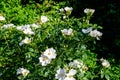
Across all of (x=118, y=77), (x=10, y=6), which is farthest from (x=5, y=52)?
(x=10, y=6)

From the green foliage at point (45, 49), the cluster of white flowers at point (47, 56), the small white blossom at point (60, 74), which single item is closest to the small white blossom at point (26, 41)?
the green foliage at point (45, 49)

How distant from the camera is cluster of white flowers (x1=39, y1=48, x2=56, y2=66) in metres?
3.19

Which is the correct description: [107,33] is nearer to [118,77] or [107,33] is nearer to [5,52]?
[118,77]

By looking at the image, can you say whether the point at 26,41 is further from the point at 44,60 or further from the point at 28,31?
the point at 44,60

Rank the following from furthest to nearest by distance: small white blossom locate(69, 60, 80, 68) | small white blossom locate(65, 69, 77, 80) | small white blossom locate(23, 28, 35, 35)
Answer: small white blossom locate(23, 28, 35, 35)
small white blossom locate(69, 60, 80, 68)
small white blossom locate(65, 69, 77, 80)

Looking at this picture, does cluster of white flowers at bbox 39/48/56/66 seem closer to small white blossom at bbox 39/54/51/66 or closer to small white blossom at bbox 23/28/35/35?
small white blossom at bbox 39/54/51/66

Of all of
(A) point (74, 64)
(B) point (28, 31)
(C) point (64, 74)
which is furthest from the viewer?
(B) point (28, 31)

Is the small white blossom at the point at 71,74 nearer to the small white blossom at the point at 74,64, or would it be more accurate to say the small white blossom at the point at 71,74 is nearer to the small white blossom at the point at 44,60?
the small white blossom at the point at 74,64

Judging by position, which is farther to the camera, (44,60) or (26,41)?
(26,41)

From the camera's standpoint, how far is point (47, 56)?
10.5 ft

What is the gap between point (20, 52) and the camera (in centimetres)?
368

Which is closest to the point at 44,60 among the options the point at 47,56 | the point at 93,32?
the point at 47,56

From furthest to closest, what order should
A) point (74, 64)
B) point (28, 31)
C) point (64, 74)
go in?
point (28, 31), point (74, 64), point (64, 74)

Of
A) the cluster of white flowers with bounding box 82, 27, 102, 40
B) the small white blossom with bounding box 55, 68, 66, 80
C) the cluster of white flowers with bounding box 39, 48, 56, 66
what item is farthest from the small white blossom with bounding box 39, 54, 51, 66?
the cluster of white flowers with bounding box 82, 27, 102, 40
